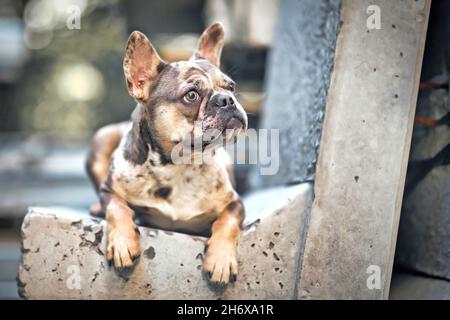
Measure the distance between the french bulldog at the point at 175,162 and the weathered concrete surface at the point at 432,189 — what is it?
123 centimetres

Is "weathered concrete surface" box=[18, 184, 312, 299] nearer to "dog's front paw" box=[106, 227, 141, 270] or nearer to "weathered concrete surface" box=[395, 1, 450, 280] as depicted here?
"dog's front paw" box=[106, 227, 141, 270]

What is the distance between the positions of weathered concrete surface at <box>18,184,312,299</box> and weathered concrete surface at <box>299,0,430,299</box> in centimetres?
26

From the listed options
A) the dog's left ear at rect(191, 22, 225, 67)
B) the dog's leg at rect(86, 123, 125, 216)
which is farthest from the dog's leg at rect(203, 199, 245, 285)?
the dog's leg at rect(86, 123, 125, 216)

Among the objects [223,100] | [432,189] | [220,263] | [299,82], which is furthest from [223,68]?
[220,263]

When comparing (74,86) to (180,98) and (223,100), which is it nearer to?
(180,98)

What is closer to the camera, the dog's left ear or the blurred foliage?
the dog's left ear

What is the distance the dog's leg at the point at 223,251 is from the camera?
9.32ft

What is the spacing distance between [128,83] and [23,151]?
6.01m

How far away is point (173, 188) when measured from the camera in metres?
3.00

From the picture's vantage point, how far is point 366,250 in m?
2.91

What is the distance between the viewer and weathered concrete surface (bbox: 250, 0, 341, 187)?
3.20m

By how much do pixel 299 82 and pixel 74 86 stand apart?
37.9 ft
